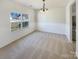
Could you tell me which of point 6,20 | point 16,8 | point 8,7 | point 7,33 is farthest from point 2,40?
point 16,8

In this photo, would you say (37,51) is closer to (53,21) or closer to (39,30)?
(53,21)

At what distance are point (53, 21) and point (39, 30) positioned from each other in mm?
2145

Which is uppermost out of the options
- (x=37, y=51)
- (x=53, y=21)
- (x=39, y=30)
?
(x=53, y=21)

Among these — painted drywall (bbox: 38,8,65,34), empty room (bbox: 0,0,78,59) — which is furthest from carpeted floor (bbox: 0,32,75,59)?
painted drywall (bbox: 38,8,65,34)

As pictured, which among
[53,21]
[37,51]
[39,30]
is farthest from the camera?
[39,30]

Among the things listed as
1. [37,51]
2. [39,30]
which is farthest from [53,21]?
[37,51]

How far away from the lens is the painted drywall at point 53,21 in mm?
9055

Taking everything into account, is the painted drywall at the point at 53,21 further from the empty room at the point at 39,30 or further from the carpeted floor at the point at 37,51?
the carpeted floor at the point at 37,51

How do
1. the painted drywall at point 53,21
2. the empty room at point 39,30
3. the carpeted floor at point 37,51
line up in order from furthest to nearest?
the painted drywall at point 53,21, the empty room at point 39,30, the carpeted floor at point 37,51

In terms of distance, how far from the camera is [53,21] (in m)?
9.62

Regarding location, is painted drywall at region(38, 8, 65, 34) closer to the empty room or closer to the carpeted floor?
the empty room

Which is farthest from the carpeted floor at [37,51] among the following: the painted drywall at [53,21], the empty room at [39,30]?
the painted drywall at [53,21]

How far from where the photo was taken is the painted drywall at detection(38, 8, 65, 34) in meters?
9.05

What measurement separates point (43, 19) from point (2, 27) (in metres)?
6.00
